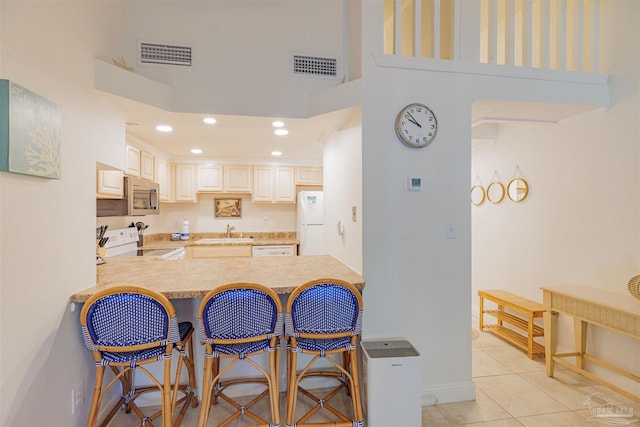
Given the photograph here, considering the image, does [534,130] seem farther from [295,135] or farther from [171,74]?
[171,74]

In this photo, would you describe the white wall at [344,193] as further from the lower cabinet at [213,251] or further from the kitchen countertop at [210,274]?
the lower cabinet at [213,251]

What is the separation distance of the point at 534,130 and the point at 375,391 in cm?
294

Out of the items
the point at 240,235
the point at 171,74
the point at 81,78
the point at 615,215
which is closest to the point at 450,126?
Result: the point at 615,215

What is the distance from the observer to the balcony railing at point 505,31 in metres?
2.22

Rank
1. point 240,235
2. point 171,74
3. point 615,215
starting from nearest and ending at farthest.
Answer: point 171,74
point 615,215
point 240,235

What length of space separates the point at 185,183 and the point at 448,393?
450 centimetres

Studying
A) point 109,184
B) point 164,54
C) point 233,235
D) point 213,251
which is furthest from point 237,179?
point 164,54

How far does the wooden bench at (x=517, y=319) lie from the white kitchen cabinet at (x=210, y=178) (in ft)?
13.5

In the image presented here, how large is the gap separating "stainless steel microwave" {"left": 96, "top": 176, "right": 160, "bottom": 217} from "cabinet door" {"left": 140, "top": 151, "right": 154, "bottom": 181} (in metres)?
0.38

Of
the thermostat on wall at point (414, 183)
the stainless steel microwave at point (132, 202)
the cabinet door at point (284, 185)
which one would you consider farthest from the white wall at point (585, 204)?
the stainless steel microwave at point (132, 202)

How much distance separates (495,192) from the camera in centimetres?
360

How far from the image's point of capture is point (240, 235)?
17.5 ft

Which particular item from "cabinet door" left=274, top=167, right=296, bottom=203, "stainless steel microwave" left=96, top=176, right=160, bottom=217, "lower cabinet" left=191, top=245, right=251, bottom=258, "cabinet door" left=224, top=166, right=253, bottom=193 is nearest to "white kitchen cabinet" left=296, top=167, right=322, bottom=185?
"cabinet door" left=274, top=167, right=296, bottom=203

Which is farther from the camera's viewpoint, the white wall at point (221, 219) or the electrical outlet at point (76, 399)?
the white wall at point (221, 219)
